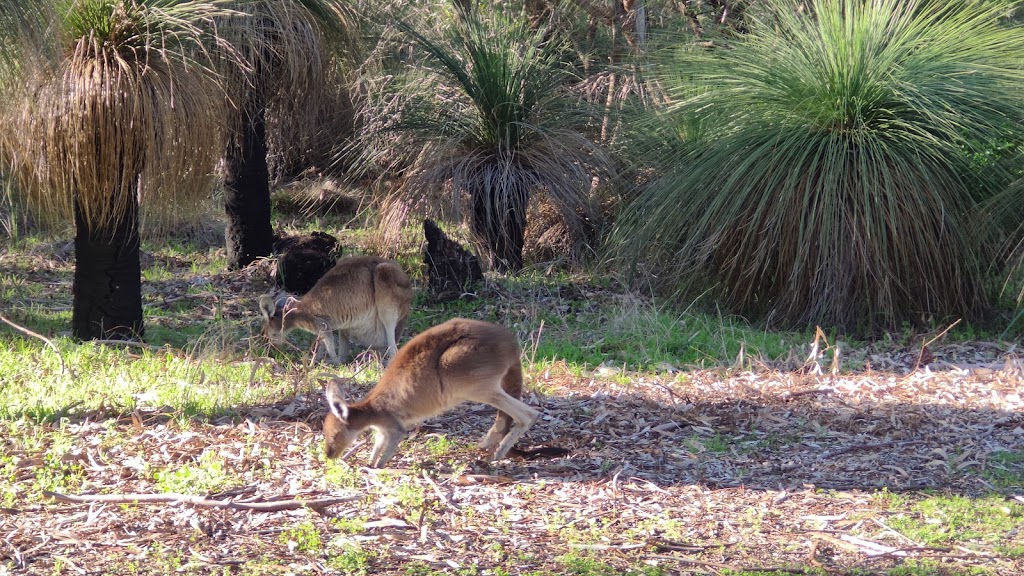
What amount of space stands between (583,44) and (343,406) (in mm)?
9622

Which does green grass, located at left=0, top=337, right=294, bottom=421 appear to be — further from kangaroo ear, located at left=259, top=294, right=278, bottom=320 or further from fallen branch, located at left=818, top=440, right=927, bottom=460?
fallen branch, located at left=818, top=440, right=927, bottom=460

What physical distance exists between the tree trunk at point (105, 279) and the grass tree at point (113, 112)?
0.73 feet

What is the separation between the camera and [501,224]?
1003cm

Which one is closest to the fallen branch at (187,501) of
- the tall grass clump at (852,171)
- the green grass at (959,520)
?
the green grass at (959,520)

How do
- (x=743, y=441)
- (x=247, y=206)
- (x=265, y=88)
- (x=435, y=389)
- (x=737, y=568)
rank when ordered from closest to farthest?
(x=737, y=568) < (x=435, y=389) < (x=743, y=441) < (x=265, y=88) < (x=247, y=206)

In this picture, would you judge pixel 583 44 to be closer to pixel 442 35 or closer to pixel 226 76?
pixel 442 35

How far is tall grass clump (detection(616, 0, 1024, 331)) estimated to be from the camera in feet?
25.8

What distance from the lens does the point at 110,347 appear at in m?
6.99

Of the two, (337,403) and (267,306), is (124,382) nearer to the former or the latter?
(267,306)

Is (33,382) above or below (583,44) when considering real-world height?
below

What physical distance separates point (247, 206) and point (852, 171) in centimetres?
593

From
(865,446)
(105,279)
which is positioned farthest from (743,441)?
(105,279)

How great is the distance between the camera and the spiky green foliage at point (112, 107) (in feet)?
20.8

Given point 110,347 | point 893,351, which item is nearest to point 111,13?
point 110,347
